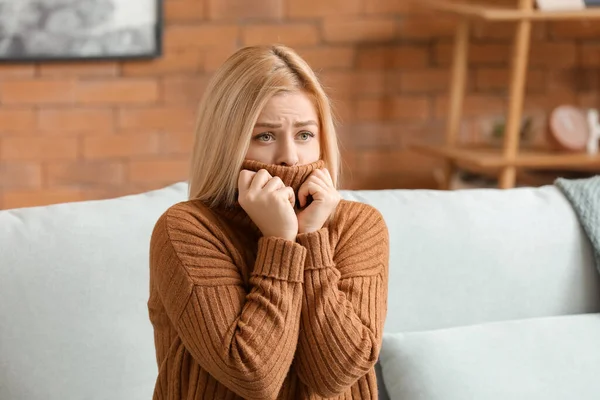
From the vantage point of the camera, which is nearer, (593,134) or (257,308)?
(257,308)

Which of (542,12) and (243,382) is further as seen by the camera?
(542,12)

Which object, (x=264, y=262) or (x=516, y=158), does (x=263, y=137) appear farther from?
(x=516, y=158)

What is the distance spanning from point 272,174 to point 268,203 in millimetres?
65

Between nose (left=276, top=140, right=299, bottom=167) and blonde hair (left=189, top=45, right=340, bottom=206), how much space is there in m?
0.05

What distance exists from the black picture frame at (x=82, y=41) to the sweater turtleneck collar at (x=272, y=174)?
159 cm

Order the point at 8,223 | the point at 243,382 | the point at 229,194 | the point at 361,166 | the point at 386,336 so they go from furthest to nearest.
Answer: the point at 361,166 → the point at 386,336 → the point at 8,223 → the point at 229,194 → the point at 243,382

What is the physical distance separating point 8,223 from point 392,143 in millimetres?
1763

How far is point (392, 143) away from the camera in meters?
3.18

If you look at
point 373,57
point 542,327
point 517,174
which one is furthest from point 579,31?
point 542,327

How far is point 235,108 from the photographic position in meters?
1.36

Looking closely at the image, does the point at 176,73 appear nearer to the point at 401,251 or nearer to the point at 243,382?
the point at 401,251

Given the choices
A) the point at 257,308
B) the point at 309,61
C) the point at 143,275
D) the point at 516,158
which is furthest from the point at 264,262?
the point at 309,61

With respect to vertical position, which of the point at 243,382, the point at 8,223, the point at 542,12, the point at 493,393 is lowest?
the point at 493,393

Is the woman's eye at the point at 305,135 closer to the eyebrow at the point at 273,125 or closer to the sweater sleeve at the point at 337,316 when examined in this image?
the eyebrow at the point at 273,125
